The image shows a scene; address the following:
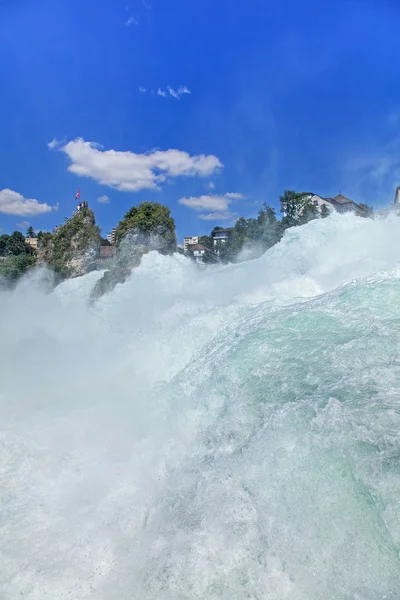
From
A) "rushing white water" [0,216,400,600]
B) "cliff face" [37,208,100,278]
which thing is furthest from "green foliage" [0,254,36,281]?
"rushing white water" [0,216,400,600]

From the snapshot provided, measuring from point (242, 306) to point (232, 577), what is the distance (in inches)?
271

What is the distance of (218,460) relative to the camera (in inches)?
185

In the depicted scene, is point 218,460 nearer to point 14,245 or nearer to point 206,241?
point 14,245

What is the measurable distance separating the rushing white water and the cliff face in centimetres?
1940

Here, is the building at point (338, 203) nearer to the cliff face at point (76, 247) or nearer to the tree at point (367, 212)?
the tree at point (367, 212)

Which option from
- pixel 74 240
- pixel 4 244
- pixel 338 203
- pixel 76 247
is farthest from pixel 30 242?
pixel 338 203

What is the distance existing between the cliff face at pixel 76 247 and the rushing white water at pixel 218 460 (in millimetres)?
19396

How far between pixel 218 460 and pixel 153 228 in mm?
22252

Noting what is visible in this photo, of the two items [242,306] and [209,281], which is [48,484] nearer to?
[242,306]

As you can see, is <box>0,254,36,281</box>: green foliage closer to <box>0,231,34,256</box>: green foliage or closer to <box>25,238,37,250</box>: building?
<box>0,231,34,256</box>: green foliage

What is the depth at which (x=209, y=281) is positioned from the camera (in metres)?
15.4

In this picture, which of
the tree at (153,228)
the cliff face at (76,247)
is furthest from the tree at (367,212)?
the cliff face at (76,247)

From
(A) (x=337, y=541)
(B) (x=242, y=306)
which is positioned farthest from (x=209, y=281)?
(A) (x=337, y=541)

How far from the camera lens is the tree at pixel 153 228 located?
84.0 feet
